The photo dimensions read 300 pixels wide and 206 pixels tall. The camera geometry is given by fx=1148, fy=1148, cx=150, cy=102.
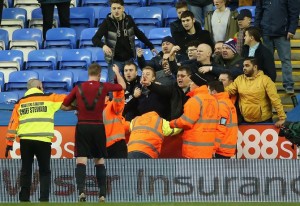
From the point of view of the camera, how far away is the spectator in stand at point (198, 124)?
15.9 meters

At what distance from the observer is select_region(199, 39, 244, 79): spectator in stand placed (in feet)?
57.0

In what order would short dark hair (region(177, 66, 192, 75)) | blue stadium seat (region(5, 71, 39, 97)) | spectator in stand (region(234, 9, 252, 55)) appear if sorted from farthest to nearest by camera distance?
blue stadium seat (region(5, 71, 39, 97))
spectator in stand (region(234, 9, 252, 55))
short dark hair (region(177, 66, 192, 75))

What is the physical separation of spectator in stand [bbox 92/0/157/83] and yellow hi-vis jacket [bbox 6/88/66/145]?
10.8 ft

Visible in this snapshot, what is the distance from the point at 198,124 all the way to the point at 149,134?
0.73 meters

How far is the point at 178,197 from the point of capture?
14938mm

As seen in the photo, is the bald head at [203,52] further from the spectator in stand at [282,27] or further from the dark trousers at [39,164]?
the dark trousers at [39,164]

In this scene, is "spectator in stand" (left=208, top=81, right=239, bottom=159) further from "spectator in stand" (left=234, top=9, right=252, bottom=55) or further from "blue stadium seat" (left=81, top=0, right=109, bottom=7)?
"blue stadium seat" (left=81, top=0, right=109, bottom=7)

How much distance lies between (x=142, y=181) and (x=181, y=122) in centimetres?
126

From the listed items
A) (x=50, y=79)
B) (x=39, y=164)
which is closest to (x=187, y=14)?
(x=50, y=79)

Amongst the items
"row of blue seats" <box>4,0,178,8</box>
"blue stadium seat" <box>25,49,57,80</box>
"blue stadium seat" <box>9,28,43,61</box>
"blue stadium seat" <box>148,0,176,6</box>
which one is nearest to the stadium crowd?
"blue stadium seat" <box>25,49,57,80</box>

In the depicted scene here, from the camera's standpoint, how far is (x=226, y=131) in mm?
16297

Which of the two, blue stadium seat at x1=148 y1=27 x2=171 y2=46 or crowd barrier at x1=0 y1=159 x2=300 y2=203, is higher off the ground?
blue stadium seat at x1=148 y1=27 x2=171 y2=46

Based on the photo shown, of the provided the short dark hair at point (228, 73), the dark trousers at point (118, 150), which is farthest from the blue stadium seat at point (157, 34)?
the dark trousers at point (118, 150)

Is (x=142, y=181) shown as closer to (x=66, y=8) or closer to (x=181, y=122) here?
(x=181, y=122)
